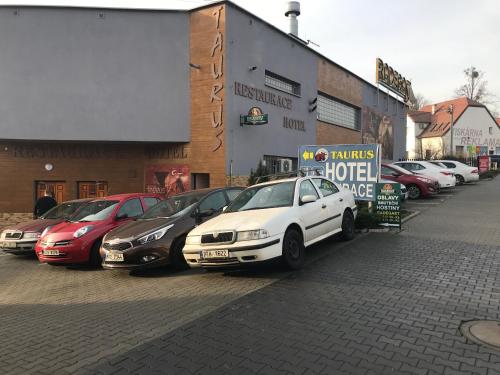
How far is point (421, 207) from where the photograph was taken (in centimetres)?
1444

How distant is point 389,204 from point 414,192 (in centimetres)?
755

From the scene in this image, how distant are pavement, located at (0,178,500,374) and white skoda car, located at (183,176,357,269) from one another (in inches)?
16.7

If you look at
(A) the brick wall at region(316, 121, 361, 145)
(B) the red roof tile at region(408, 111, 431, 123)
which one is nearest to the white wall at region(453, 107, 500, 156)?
(B) the red roof tile at region(408, 111, 431, 123)

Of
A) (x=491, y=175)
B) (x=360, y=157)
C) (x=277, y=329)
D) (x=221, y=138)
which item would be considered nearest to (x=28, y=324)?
(x=277, y=329)

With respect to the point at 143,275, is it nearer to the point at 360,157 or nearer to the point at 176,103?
the point at 360,157

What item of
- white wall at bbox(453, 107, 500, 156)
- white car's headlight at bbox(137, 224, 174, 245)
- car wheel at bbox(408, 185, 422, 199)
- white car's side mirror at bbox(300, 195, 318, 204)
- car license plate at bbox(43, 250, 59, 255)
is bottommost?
car license plate at bbox(43, 250, 59, 255)

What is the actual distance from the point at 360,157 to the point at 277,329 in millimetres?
7303

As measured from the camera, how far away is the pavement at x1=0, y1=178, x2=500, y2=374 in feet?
12.3

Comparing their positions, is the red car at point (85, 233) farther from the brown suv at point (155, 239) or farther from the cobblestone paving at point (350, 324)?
the cobblestone paving at point (350, 324)

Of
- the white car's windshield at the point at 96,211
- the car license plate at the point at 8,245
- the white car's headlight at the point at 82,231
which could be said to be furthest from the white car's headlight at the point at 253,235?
the car license plate at the point at 8,245

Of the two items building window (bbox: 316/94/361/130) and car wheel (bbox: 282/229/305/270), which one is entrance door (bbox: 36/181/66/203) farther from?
car wheel (bbox: 282/229/305/270)

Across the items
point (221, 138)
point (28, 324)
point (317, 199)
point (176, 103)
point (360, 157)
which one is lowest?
point (28, 324)

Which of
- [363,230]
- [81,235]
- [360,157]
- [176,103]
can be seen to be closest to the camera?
[81,235]

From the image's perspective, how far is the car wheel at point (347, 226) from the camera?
869 centimetres
